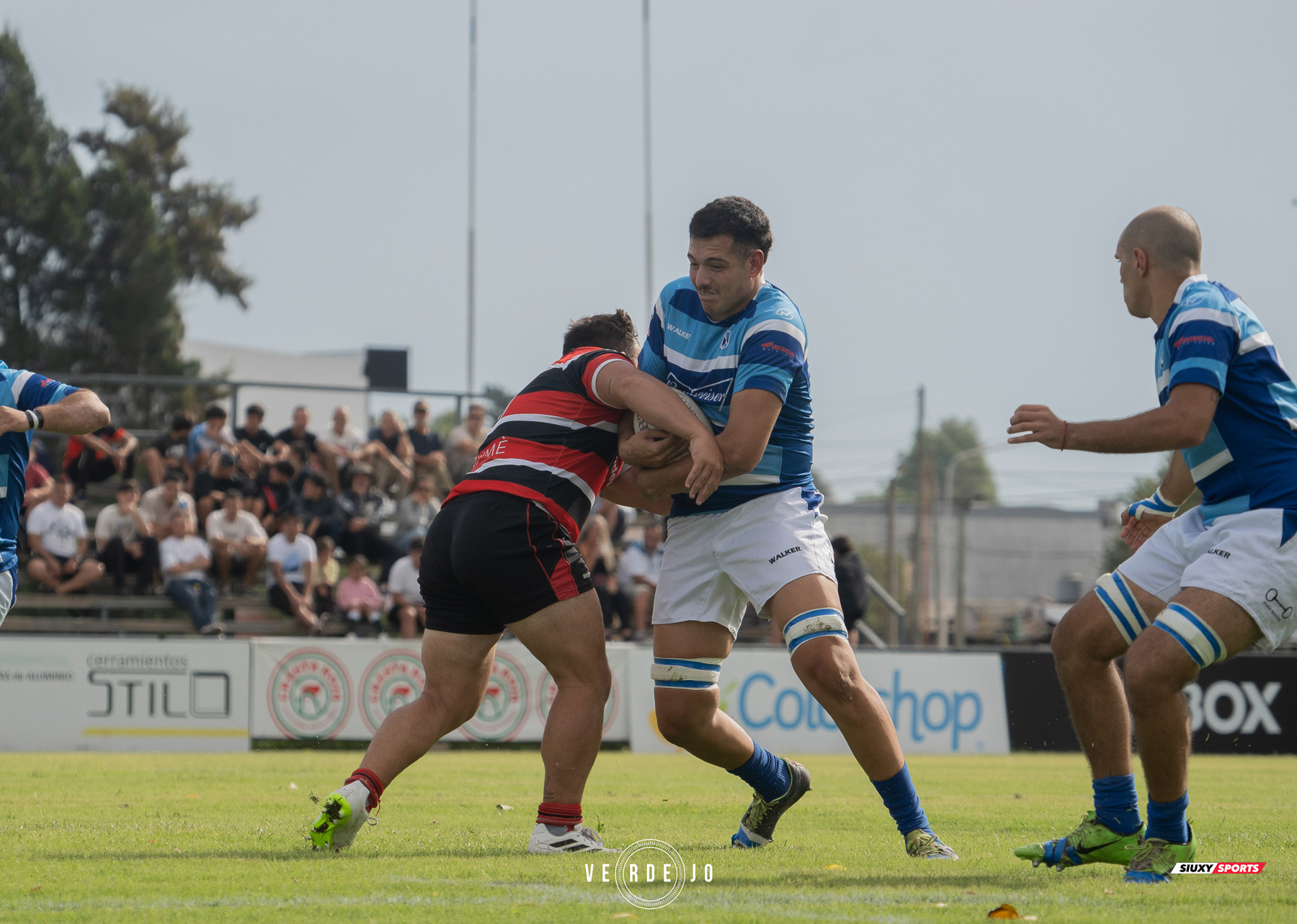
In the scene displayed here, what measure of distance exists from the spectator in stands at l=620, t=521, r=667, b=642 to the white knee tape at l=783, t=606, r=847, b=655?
11714 millimetres

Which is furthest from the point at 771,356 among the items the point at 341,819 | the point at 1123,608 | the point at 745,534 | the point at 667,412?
the point at 341,819

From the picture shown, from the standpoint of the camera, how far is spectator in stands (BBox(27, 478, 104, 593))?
1572 cm

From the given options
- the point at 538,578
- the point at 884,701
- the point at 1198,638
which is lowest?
the point at 884,701

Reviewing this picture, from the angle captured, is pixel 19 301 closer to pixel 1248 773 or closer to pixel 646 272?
pixel 646 272

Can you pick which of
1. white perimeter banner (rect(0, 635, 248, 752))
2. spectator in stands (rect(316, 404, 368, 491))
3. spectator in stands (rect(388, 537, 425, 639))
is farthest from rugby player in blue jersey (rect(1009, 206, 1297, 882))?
spectator in stands (rect(316, 404, 368, 491))

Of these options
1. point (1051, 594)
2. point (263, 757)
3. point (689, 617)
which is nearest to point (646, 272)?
point (263, 757)

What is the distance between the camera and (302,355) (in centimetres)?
4591

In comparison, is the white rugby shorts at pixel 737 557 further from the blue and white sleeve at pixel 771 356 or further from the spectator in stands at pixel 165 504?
the spectator in stands at pixel 165 504

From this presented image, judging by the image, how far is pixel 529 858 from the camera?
479 centimetres

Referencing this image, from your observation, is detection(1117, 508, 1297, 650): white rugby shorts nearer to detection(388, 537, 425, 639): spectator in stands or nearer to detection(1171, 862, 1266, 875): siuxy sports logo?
detection(1171, 862, 1266, 875): siuxy sports logo

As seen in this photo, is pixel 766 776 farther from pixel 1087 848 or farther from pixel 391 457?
pixel 391 457

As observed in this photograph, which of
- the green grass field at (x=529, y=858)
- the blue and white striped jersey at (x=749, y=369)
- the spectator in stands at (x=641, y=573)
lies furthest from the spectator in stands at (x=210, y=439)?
the blue and white striped jersey at (x=749, y=369)

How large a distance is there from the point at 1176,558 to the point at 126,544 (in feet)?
45.8

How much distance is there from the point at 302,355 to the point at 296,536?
31.0 meters
